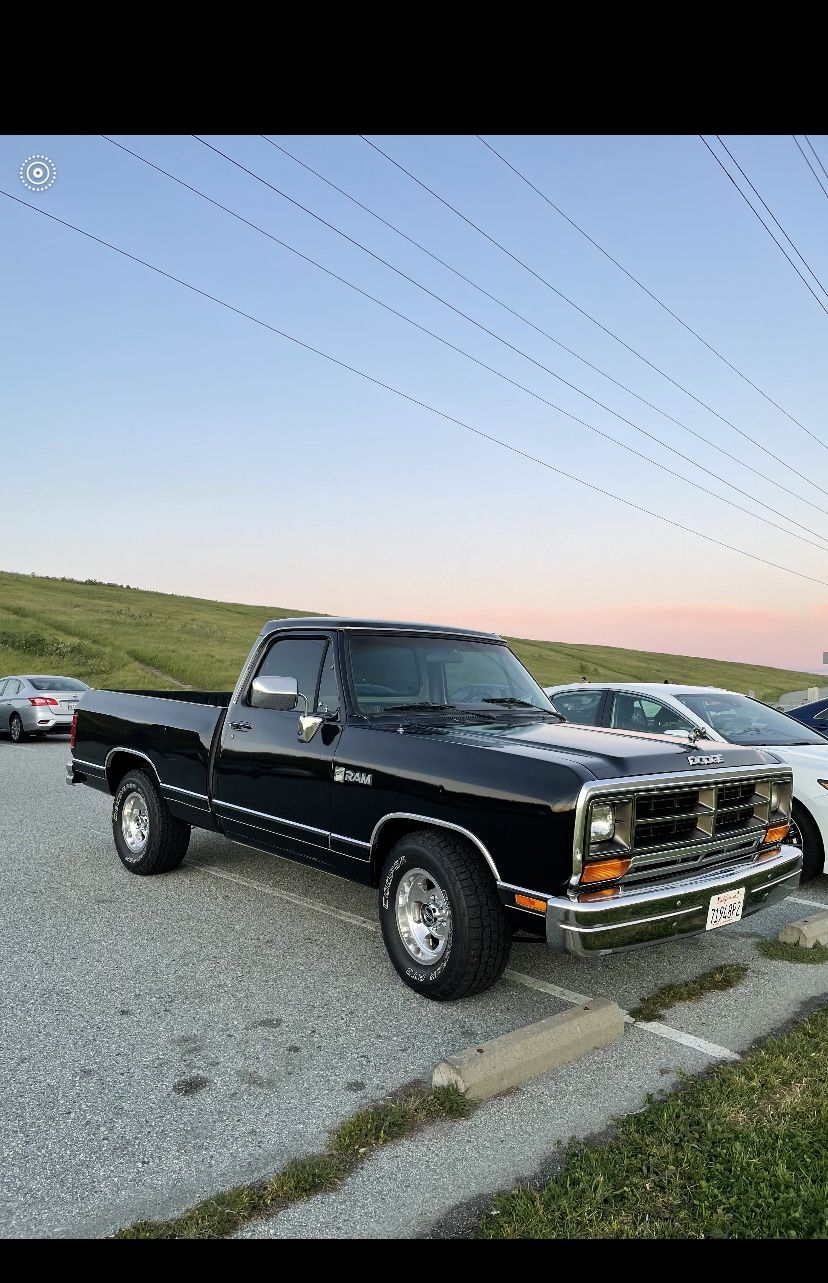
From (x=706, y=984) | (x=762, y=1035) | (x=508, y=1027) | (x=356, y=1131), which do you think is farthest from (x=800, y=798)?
(x=356, y=1131)

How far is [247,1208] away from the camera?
2.92 metres

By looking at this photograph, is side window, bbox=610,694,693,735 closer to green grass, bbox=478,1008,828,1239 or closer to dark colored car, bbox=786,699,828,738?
green grass, bbox=478,1008,828,1239

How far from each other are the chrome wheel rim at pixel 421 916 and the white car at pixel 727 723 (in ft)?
9.84

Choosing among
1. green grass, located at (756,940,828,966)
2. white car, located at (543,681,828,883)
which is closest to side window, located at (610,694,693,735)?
white car, located at (543,681,828,883)

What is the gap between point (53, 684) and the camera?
20.8 metres

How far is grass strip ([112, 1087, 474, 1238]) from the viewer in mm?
2822

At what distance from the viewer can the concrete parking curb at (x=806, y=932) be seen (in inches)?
229

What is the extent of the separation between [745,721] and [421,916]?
4.51m

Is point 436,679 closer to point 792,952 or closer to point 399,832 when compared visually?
point 399,832

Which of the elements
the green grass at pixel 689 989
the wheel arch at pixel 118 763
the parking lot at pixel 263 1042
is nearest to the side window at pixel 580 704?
the parking lot at pixel 263 1042

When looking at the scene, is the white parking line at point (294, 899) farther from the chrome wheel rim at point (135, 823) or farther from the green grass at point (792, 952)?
the green grass at point (792, 952)

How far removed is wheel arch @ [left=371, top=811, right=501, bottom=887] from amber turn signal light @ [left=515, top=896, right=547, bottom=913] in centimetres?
19

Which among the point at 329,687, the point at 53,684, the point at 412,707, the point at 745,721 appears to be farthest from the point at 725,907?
the point at 53,684

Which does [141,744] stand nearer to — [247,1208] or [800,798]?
[247,1208]
